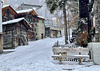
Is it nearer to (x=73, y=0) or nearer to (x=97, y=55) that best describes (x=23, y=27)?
(x=73, y=0)

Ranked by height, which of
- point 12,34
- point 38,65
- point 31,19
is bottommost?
point 38,65

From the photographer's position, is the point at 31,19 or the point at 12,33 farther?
the point at 31,19

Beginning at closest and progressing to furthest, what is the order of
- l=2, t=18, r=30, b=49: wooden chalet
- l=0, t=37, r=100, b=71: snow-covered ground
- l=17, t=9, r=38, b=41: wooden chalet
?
l=0, t=37, r=100, b=71: snow-covered ground < l=2, t=18, r=30, b=49: wooden chalet < l=17, t=9, r=38, b=41: wooden chalet

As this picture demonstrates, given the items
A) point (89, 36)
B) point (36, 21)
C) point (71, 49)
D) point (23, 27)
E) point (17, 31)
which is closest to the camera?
point (71, 49)

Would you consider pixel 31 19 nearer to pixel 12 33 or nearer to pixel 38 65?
pixel 12 33

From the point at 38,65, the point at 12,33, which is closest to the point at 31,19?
the point at 12,33

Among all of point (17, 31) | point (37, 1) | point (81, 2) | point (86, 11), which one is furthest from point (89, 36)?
point (37, 1)

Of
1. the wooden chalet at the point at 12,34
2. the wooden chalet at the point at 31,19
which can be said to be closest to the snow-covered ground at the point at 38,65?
the wooden chalet at the point at 12,34

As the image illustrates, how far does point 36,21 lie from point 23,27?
434 inches

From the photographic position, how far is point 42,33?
3591 cm

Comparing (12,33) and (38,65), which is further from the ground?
(12,33)

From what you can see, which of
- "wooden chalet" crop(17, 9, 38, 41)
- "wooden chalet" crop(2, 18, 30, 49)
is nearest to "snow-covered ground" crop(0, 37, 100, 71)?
"wooden chalet" crop(2, 18, 30, 49)

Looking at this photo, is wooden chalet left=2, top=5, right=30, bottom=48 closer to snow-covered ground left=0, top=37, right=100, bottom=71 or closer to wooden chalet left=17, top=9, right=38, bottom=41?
wooden chalet left=17, top=9, right=38, bottom=41

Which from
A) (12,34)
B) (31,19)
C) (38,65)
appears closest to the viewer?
(38,65)
